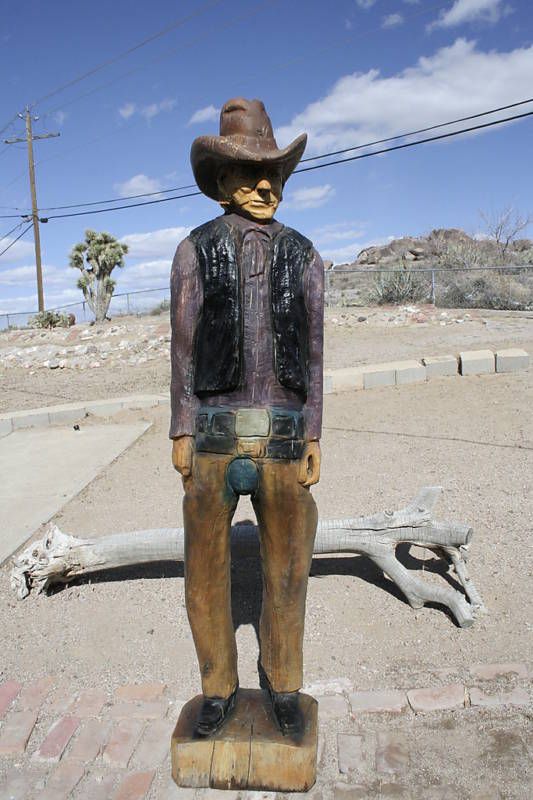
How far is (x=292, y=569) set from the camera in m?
2.25

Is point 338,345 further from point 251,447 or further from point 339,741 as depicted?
point 251,447

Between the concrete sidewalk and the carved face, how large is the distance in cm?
330

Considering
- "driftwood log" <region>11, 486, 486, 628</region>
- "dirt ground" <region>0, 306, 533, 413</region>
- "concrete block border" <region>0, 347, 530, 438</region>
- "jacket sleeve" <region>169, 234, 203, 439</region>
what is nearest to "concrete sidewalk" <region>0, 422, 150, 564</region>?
"concrete block border" <region>0, 347, 530, 438</region>

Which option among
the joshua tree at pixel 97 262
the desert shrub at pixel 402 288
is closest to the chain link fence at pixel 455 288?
the desert shrub at pixel 402 288

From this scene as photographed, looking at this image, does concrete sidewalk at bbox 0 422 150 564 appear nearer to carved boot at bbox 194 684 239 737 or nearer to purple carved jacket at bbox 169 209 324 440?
carved boot at bbox 194 684 239 737

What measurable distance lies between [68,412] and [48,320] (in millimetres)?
12387

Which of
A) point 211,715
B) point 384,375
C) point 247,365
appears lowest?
point 211,715

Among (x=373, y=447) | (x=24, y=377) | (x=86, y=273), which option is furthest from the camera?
(x=86, y=273)

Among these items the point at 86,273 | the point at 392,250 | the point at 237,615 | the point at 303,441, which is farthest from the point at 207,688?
the point at 392,250

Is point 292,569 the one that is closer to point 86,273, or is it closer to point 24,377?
point 24,377

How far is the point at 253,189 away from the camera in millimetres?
2197

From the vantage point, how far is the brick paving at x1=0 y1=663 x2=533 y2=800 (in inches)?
90.7

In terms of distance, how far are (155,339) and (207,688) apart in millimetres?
11539

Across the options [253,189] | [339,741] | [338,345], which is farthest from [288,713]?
[338,345]
